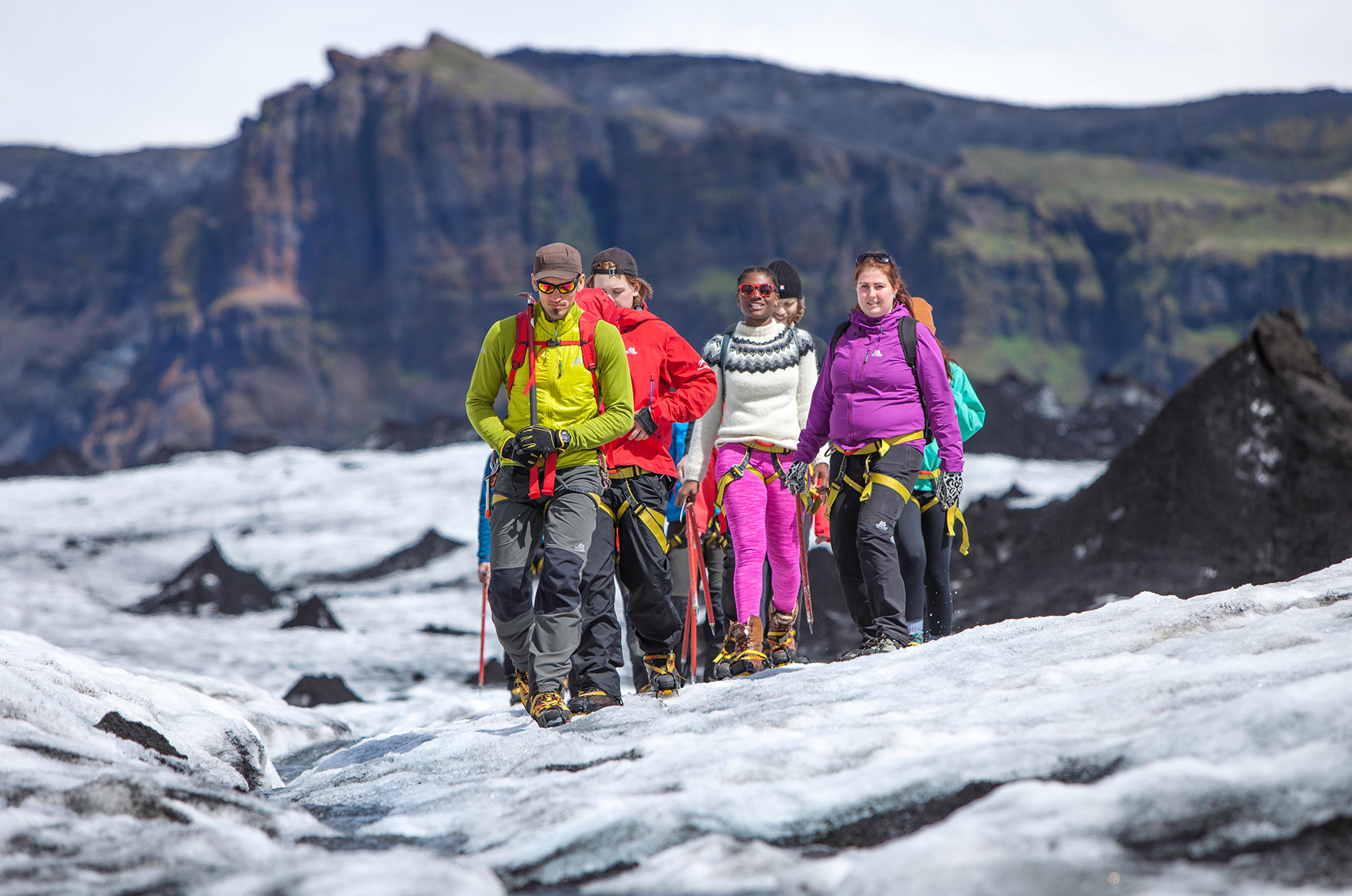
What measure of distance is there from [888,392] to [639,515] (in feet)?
4.96

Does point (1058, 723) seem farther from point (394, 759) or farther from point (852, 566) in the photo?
point (394, 759)

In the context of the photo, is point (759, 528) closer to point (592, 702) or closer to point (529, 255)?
Result: point (592, 702)

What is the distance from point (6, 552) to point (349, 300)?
156 meters

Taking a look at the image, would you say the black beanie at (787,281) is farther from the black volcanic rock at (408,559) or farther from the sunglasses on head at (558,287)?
the black volcanic rock at (408,559)

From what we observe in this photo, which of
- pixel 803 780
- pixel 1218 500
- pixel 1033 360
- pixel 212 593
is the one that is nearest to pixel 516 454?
pixel 803 780

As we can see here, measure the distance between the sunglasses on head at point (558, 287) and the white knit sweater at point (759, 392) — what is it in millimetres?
1544

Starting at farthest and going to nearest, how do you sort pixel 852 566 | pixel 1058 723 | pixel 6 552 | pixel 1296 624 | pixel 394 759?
pixel 6 552
pixel 852 566
pixel 394 759
pixel 1296 624
pixel 1058 723

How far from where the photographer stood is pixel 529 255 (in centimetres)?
17375

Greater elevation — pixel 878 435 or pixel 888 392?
pixel 888 392

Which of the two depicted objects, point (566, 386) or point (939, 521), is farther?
point (939, 521)

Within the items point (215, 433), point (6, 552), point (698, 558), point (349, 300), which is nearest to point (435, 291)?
point (349, 300)

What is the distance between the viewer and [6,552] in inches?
980

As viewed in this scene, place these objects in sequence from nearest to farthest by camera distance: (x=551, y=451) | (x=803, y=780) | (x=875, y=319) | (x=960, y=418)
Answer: (x=803, y=780), (x=551, y=451), (x=875, y=319), (x=960, y=418)

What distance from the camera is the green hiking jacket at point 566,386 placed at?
18.5ft
